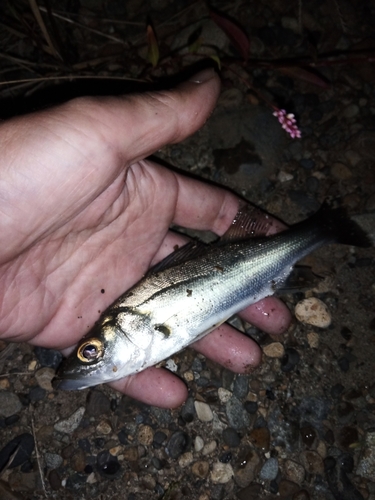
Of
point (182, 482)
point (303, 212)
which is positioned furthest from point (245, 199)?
point (182, 482)

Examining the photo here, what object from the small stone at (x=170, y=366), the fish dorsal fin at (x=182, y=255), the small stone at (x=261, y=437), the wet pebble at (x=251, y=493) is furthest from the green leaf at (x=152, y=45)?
the wet pebble at (x=251, y=493)

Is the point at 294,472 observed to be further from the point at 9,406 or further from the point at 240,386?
the point at 9,406

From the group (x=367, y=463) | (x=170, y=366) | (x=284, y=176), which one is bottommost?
(x=367, y=463)

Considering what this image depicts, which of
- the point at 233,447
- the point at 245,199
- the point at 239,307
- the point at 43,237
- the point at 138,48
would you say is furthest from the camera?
the point at 138,48

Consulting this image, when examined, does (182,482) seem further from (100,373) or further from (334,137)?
(334,137)

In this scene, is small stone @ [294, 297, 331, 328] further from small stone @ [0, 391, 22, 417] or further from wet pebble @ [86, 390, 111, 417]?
small stone @ [0, 391, 22, 417]

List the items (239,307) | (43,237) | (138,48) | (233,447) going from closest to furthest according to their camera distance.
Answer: (43,237) → (239,307) → (233,447) → (138,48)

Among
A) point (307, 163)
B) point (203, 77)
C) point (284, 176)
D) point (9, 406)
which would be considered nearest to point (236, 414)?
point (9, 406)

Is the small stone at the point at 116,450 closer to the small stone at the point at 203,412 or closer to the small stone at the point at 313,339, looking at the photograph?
the small stone at the point at 203,412
